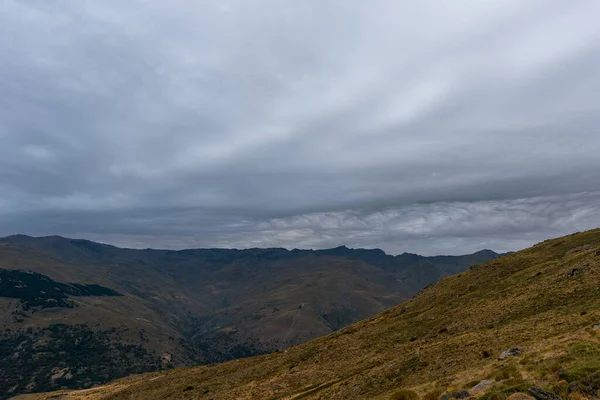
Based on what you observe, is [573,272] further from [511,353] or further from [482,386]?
[482,386]

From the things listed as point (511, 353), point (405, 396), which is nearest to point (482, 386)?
point (405, 396)

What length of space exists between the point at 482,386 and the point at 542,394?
5.75 meters

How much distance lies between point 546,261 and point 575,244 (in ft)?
49.2

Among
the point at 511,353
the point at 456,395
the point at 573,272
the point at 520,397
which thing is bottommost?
the point at 456,395

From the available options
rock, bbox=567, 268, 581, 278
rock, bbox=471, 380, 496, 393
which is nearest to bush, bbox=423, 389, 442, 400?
rock, bbox=471, 380, 496, 393

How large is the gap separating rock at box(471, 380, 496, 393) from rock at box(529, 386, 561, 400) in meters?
4.64

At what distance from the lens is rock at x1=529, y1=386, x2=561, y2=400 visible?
67.9ft

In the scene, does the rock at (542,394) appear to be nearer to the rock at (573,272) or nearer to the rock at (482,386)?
the rock at (482,386)

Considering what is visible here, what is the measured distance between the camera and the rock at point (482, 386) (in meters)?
25.6

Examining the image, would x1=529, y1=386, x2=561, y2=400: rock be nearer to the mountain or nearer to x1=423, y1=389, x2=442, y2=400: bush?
the mountain

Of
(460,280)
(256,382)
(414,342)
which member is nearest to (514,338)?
(414,342)

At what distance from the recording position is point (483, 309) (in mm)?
60844

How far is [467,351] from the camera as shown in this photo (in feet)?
133

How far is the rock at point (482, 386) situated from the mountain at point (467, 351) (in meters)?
0.13
